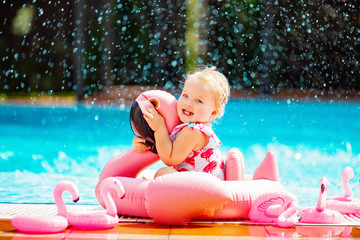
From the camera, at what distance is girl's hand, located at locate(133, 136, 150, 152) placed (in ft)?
9.92

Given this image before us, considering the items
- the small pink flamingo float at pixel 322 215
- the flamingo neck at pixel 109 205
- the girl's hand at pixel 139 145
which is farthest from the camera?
Result: the girl's hand at pixel 139 145

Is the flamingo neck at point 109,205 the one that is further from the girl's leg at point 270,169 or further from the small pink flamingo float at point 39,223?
the girl's leg at point 270,169

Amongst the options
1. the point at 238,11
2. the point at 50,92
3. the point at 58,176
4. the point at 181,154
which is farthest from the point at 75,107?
the point at 181,154

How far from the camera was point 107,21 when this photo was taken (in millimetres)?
12789

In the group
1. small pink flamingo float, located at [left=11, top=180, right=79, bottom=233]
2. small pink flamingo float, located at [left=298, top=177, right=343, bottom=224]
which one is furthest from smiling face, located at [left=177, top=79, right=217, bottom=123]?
small pink flamingo float, located at [left=11, top=180, right=79, bottom=233]

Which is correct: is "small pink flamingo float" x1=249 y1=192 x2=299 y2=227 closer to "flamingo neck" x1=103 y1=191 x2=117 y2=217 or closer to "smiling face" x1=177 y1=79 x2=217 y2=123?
"smiling face" x1=177 y1=79 x2=217 y2=123

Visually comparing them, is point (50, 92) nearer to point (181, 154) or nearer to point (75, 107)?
point (75, 107)

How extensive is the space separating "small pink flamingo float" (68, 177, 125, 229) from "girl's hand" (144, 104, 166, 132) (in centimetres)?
38

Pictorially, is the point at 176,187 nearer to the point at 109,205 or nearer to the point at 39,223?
the point at 109,205

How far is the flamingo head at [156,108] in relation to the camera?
291 cm

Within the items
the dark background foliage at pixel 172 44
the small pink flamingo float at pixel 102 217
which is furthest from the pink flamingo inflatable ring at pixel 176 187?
the dark background foliage at pixel 172 44

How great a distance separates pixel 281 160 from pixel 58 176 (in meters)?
2.50

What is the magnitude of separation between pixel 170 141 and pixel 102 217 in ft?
1.79

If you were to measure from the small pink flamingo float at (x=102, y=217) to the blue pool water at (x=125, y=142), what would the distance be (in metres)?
0.72
